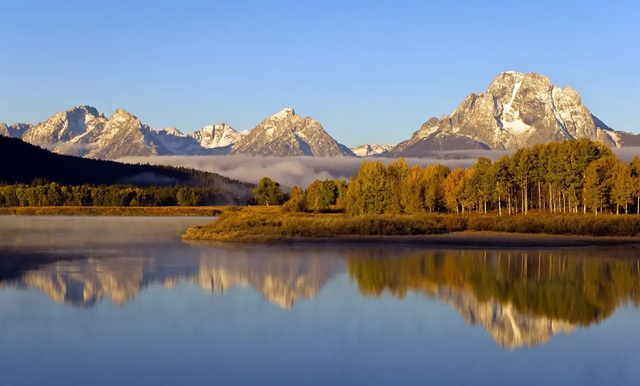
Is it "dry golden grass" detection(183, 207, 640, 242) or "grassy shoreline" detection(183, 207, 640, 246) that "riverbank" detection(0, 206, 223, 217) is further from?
"grassy shoreline" detection(183, 207, 640, 246)

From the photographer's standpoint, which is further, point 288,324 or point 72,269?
point 72,269

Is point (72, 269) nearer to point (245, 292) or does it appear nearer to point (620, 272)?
point (245, 292)

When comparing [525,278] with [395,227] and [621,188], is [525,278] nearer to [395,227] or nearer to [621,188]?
[395,227]

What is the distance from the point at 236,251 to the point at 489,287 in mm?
24733

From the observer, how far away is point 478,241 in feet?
212

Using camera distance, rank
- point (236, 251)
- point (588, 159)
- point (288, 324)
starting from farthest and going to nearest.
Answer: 1. point (588, 159)
2. point (236, 251)
3. point (288, 324)

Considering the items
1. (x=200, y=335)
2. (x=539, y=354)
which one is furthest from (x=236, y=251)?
(x=539, y=354)

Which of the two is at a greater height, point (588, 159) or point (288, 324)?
point (588, 159)

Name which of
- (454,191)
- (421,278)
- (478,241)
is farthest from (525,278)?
(454,191)

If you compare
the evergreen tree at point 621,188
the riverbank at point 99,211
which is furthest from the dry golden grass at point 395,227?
the riverbank at point 99,211

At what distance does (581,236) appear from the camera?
69.3m

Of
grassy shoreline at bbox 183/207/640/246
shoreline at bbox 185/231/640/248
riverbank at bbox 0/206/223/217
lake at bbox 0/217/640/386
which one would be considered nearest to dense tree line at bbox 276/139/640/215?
grassy shoreline at bbox 183/207/640/246

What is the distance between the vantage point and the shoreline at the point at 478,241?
6259 cm

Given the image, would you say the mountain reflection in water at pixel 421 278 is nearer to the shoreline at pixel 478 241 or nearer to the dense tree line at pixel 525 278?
the dense tree line at pixel 525 278
